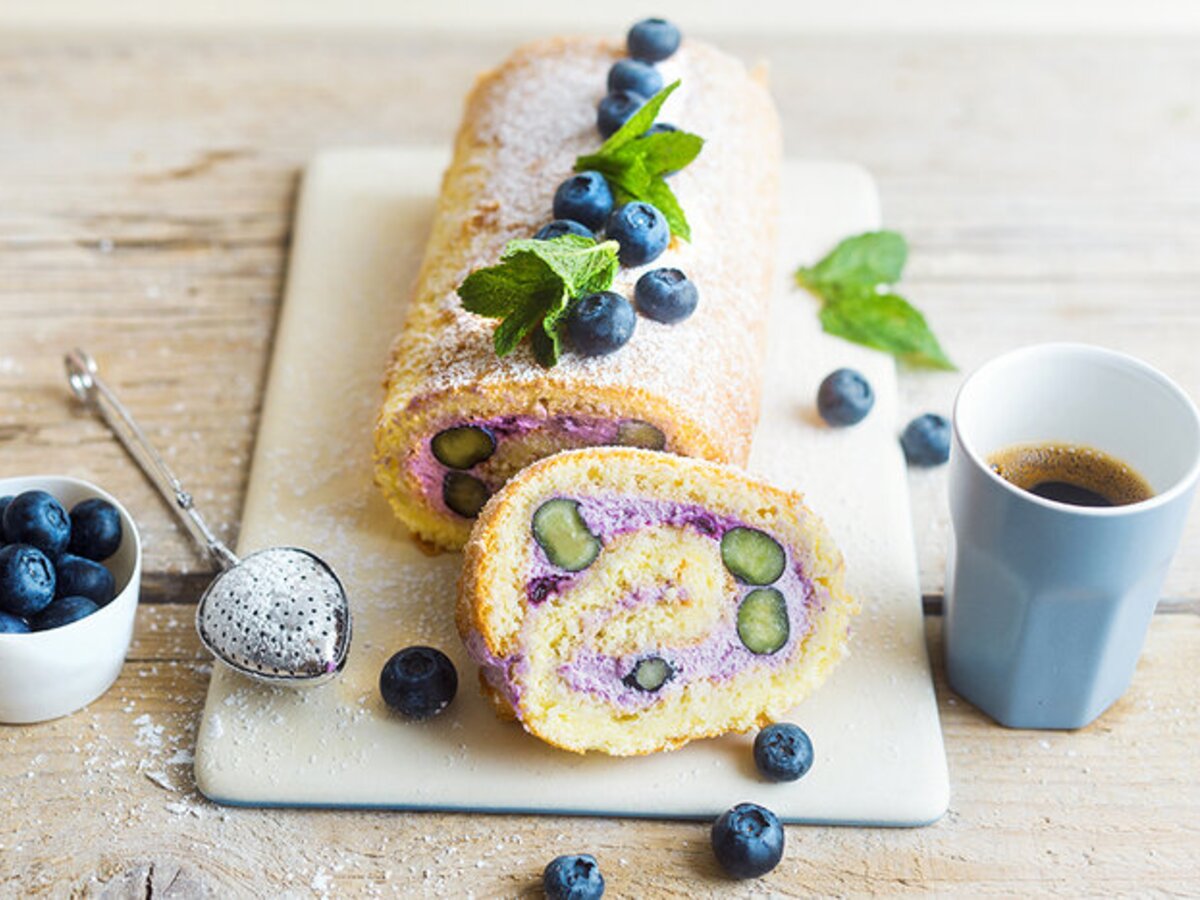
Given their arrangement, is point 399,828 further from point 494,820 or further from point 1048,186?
point 1048,186

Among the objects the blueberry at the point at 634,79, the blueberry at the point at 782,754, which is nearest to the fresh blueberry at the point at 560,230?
the blueberry at the point at 634,79

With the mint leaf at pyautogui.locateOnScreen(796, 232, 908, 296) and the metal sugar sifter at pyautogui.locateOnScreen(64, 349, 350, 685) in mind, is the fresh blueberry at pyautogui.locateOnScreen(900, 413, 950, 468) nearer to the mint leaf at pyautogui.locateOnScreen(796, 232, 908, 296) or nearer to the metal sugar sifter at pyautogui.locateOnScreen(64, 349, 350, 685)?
the mint leaf at pyautogui.locateOnScreen(796, 232, 908, 296)

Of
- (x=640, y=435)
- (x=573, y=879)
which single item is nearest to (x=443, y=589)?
(x=640, y=435)

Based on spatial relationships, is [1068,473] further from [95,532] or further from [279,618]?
[95,532]

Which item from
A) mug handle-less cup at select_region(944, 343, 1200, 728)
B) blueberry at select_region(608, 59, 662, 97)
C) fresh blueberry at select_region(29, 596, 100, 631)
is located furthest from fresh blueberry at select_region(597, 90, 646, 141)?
fresh blueberry at select_region(29, 596, 100, 631)

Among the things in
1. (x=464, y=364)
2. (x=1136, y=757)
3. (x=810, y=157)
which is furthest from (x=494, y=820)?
(x=810, y=157)

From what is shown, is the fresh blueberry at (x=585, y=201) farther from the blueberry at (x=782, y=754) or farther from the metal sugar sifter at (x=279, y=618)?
the blueberry at (x=782, y=754)
